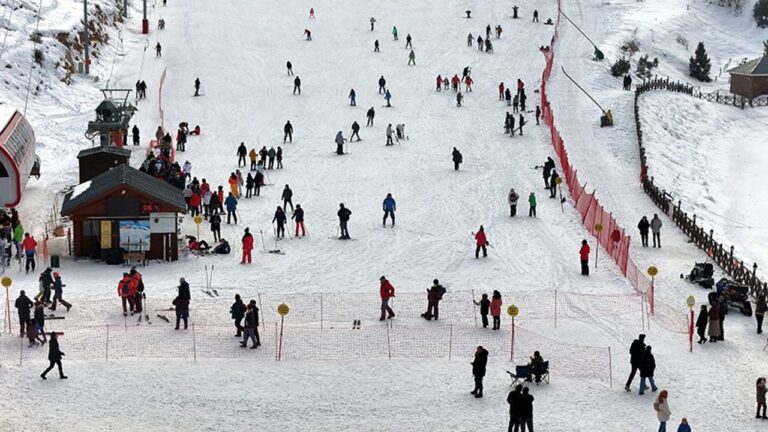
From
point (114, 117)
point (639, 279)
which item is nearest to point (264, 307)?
point (639, 279)

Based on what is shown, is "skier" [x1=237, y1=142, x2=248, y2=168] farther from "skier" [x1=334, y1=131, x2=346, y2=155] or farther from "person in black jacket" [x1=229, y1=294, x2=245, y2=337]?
"person in black jacket" [x1=229, y1=294, x2=245, y2=337]

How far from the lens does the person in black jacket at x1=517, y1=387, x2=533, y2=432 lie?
922 inches

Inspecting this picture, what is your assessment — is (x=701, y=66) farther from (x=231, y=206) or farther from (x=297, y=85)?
(x=231, y=206)

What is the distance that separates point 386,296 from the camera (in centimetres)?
3030

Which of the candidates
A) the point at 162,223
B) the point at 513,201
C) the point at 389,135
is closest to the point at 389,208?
the point at 513,201

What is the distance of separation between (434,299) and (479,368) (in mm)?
4987

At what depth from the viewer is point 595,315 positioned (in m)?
31.8

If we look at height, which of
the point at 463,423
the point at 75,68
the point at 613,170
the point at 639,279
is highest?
the point at 75,68

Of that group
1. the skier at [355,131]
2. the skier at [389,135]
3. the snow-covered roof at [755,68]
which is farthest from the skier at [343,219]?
the snow-covered roof at [755,68]

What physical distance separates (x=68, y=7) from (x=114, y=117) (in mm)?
23730

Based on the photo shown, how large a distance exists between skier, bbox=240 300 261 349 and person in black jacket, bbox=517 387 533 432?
7152 millimetres

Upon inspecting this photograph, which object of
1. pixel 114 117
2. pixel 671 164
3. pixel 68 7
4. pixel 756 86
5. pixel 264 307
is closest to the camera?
pixel 264 307

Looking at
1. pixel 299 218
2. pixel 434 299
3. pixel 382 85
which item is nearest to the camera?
pixel 434 299

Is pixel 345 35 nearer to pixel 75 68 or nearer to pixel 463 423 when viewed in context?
pixel 75 68
